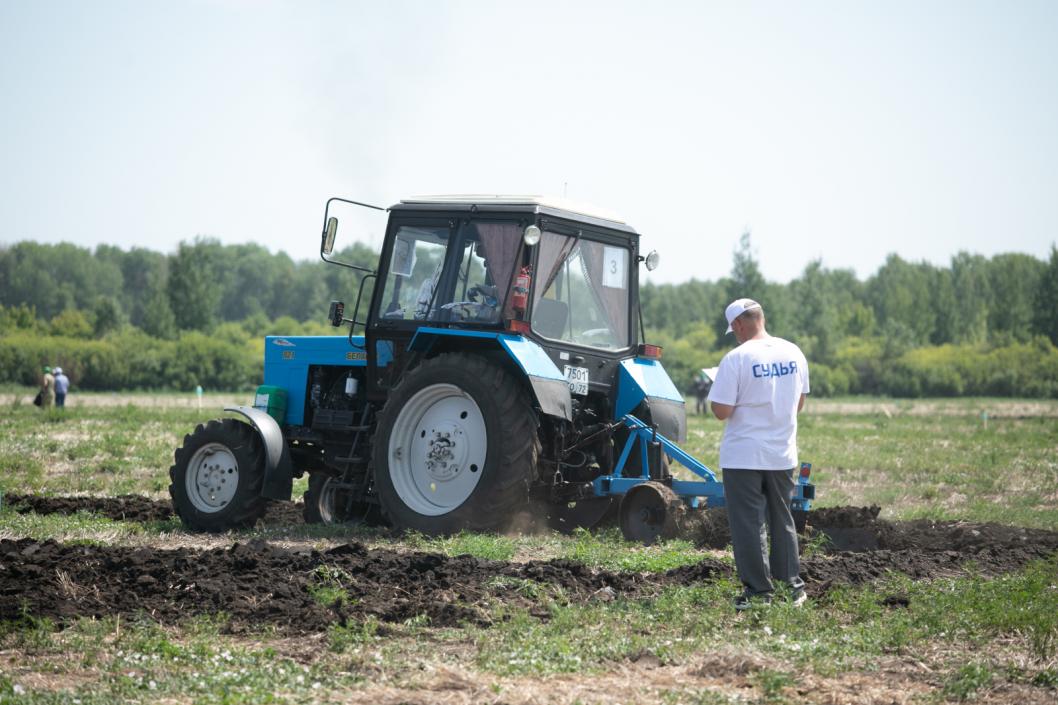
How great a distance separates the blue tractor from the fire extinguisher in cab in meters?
0.01

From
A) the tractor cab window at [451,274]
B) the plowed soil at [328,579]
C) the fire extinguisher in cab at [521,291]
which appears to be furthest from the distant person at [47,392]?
the fire extinguisher in cab at [521,291]

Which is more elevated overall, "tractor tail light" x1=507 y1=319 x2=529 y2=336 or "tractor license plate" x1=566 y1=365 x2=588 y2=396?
"tractor tail light" x1=507 y1=319 x2=529 y2=336

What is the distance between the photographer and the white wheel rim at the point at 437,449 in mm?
10297

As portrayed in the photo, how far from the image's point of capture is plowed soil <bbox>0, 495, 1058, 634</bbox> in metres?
6.64

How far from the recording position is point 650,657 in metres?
5.70

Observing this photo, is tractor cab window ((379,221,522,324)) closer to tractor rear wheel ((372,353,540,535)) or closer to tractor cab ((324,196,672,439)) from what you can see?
tractor cab ((324,196,672,439))

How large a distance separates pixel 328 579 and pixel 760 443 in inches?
108

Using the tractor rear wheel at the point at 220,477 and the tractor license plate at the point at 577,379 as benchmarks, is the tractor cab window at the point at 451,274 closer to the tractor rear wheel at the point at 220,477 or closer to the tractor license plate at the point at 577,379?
the tractor license plate at the point at 577,379

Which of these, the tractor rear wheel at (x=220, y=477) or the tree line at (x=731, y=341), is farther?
the tree line at (x=731, y=341)

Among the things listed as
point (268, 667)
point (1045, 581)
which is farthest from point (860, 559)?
point (268, 667)

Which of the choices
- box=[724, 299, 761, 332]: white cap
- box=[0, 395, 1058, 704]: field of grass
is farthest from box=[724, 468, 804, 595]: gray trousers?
box=[724, 299, 761, 332]: white cap

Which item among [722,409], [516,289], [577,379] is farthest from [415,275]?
[722,409]

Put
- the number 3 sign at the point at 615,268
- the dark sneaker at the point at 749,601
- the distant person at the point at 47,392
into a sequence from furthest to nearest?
the distant person at the point at 47,392, the number 3 sign at the point at 615,268, the dark sneaker at the point at 749,601

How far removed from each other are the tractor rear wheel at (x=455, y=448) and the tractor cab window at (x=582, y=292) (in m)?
0.75
